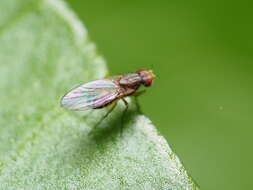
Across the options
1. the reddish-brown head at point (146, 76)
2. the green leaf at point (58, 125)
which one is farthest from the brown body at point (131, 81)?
the green leaf at point (58, 125)

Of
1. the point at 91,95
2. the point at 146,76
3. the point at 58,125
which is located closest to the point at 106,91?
the point at 91,95

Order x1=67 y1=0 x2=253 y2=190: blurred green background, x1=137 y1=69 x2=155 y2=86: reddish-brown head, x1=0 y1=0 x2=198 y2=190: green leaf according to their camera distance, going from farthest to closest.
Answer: x1=137 y1=69 x2=155 y2=86: reddish-brown head → x1=67 y1=0 x2=253 y2=190: blurred green background → x1=0 y1=0 x2=198 y2=190: green leaf

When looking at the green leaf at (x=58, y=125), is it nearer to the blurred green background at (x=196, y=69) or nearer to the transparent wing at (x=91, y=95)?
the transparent wing at (x=91, y=95)

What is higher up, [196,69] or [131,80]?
[131,80]

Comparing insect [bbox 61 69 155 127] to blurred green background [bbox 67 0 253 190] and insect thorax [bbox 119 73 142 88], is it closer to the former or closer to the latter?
insect thorax [bbox 119 73 142 88]

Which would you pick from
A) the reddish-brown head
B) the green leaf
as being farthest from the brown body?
the green leaf

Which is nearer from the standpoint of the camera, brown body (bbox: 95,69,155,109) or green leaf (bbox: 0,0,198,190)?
green leaf (bbox: 0,0,198,190)

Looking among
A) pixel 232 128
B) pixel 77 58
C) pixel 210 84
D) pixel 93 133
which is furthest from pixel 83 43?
pixel 232 128

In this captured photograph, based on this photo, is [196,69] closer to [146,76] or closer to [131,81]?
[146,76]
